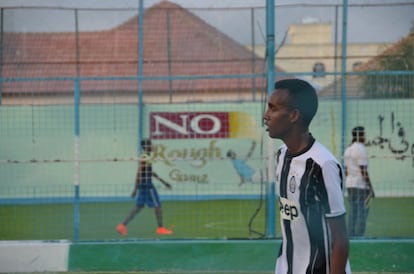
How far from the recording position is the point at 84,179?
18172 mm

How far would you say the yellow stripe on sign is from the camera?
59.6 ft

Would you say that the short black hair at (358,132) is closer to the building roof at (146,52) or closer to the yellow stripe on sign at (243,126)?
the yellow stripe on sign at (243,126)

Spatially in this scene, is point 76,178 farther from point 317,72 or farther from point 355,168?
point 355,168

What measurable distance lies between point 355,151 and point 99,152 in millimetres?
8417

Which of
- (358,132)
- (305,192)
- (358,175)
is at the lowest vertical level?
(358,175)

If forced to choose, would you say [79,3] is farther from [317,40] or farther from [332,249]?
[317,40]

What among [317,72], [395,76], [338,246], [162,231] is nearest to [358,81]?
[395,76]

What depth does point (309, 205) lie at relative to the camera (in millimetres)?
4098

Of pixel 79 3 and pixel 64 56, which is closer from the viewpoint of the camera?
pixel 79 3

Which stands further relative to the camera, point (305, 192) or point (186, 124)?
point (186, 124)

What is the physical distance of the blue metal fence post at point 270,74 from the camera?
9.34m

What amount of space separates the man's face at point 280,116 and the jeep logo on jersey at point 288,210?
1.25ft

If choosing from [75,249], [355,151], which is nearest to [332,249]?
[75,249]

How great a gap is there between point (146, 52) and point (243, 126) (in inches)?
154
